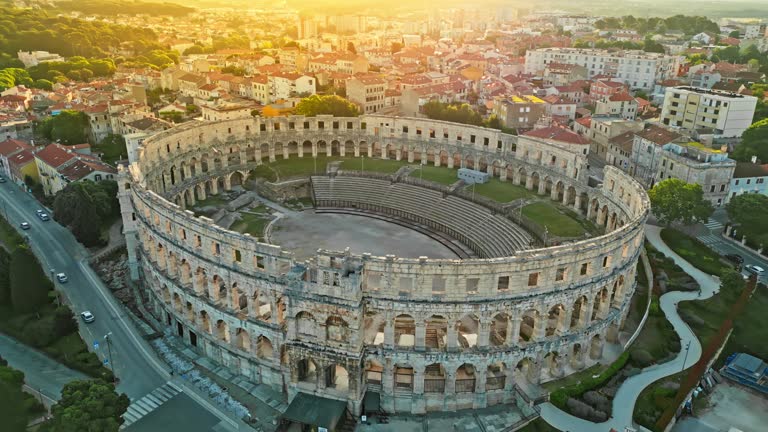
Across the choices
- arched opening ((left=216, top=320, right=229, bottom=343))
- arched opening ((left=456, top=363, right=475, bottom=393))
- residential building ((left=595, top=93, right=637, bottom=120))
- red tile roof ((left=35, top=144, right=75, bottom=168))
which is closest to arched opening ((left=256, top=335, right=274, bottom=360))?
arched opening ((left=216, top=320, right=229, bottom=343))

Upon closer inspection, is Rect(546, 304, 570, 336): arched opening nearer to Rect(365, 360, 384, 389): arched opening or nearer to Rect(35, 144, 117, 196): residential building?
Rect(365, 360, 384, 389): arched opening

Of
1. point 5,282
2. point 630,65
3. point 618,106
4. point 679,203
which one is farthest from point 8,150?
point 630,65

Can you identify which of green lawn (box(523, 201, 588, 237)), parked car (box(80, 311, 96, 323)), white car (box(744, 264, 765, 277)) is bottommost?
parked car (box(80, 311, 96, 323))

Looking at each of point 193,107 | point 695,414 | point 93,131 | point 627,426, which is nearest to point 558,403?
point 627,426

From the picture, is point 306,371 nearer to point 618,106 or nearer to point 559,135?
point 559,135

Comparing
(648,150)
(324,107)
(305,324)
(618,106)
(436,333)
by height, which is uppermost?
(618,106)

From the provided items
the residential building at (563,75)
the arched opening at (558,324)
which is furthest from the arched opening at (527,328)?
the residential building at (563,75)

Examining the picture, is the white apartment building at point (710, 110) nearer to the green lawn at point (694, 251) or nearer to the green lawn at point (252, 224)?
the green lawn at point (694, 251)
